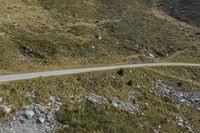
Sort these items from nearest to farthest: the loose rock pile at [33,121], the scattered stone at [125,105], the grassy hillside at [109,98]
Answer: the loose rock pile at [33,121]
the grassy hillside at [109,98]
the scattered stone at [125,105]

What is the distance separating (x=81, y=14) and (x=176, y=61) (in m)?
22.1

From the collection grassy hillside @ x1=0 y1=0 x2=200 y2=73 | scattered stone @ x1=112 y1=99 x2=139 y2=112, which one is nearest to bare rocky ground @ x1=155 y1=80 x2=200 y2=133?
scattered stone @ x1=112 y1=99 x2=139 y2=112

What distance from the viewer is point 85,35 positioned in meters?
70.3

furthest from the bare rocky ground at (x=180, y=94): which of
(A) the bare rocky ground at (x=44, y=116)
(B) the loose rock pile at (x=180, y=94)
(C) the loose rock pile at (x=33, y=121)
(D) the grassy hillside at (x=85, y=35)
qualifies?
(C) the loose rock pile at (x=33, y=121)

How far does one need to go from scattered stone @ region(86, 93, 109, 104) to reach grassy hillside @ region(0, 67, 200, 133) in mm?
538

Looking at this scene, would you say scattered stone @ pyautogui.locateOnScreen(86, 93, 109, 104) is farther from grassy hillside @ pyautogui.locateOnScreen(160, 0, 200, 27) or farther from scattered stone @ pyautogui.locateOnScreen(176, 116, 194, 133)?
grassy hillside @ pyautogui.locateOnScreen(160, 0, 200, 27)

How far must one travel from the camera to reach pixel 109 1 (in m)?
97.1

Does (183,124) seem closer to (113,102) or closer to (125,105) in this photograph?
(125,105)

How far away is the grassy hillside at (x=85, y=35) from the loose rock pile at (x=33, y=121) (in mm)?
11370

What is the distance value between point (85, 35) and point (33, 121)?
37296mm

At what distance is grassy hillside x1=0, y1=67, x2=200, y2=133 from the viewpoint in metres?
36.4

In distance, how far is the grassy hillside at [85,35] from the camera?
181 feet

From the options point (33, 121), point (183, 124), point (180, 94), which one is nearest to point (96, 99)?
point (33, 121)

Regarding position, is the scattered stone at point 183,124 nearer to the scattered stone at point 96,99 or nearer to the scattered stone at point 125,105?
the scattered stone at point 125,105
